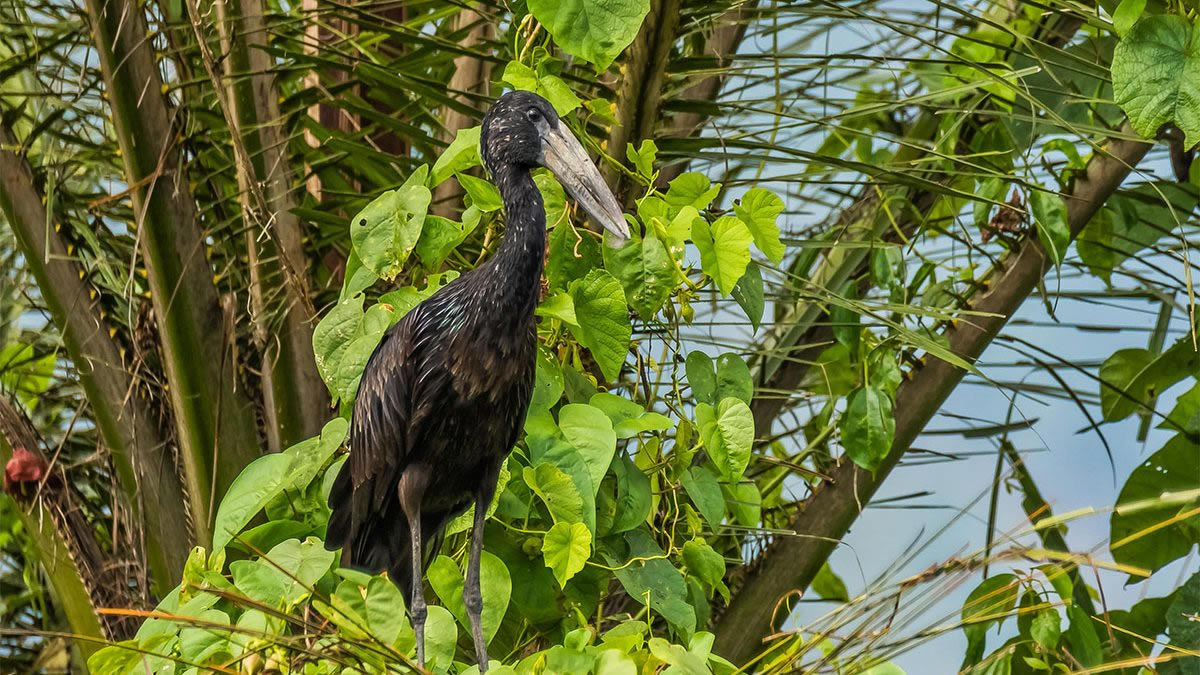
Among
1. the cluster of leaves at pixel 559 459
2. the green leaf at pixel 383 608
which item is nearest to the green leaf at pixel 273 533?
the cluster of leaves at pixel 559 459

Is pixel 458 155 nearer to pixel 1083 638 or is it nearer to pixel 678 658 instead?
pixel 678 658

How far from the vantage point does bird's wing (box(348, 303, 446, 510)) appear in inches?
46.9

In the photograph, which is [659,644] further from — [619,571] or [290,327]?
[290,327]

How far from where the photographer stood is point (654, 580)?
1.44 metres

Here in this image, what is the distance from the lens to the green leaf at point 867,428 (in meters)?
1.71

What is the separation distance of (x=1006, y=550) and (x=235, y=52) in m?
1.29

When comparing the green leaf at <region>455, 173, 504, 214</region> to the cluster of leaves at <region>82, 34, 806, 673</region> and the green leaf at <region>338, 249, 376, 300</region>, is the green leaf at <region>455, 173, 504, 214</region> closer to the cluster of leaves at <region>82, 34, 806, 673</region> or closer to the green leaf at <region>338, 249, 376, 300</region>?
the cluster of leaves at <region>82, 34, 806, 673</region>

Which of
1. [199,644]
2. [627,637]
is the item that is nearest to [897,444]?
[627,637]

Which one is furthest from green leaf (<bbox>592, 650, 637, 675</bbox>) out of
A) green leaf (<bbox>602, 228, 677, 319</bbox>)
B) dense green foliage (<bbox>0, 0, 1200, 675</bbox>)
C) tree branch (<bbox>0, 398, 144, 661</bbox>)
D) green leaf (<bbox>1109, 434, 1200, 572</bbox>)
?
green leaf (<bbox>1109, 434, 1200, 572</bbox>)

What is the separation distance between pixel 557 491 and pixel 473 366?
20cm

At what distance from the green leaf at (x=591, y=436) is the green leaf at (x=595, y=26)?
13.8 inches

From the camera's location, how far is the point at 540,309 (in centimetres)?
132

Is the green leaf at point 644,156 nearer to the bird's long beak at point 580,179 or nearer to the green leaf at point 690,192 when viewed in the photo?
the green leaf at point 690,192

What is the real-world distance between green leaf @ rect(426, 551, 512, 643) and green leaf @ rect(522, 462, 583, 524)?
9 cm
